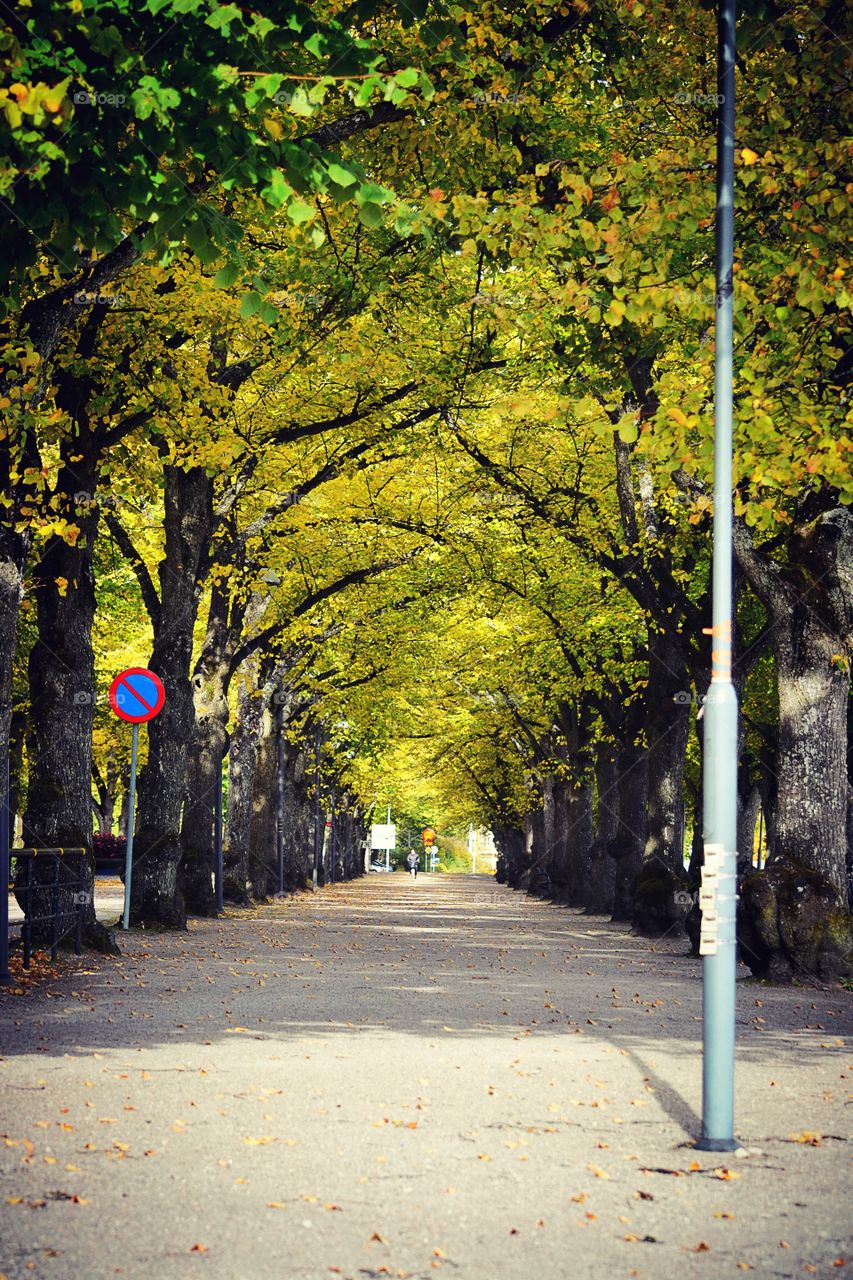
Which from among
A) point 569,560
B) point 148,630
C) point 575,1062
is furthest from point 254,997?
point 148,630

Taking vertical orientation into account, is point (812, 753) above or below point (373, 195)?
below

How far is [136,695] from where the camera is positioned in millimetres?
18641

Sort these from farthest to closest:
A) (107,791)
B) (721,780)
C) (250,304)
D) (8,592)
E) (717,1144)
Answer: (107,791), (8,592), (250,304), (721,780), (717,1144)

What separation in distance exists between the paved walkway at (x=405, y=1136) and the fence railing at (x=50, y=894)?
85 centimetres

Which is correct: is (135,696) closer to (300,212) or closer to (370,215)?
(370,215)

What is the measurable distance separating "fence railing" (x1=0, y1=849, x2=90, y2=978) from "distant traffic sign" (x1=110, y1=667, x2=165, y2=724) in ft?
8.26

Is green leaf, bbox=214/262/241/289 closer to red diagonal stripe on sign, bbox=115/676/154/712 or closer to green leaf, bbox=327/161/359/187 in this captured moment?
green leaf, bbox=327/161/359/187

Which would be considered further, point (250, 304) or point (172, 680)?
point (172, 680)

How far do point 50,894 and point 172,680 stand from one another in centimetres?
730

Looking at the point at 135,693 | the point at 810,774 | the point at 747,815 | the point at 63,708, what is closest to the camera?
the point at 810,774

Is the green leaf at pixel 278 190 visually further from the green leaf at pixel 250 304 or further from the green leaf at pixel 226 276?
the green leaf at pixel 250 304

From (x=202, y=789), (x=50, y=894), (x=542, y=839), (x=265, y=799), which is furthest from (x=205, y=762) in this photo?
(x=542, y=839)

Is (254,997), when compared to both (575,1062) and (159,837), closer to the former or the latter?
(575,1062)

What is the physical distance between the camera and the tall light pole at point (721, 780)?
732 cm
